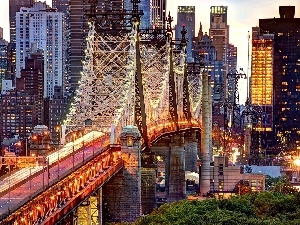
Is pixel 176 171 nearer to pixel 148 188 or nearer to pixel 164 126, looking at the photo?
pixel 164 126

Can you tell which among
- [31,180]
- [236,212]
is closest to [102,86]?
[236,212]

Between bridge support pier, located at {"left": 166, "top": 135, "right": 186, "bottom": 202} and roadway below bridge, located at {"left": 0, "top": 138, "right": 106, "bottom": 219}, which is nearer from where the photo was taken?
roadway below bridge, located at {"left": 0, "top": 138, "right": 106, "bottom": 219}

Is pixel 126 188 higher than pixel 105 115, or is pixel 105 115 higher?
pixel 105 115

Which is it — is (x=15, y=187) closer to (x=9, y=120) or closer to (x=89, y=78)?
(x=89, y=78)

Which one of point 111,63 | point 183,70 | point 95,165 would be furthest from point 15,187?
point 183,70

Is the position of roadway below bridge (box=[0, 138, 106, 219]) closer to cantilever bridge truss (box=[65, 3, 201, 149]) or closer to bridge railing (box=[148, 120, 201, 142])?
cantilever bridge truss (box=[65, 3, 201, 149])

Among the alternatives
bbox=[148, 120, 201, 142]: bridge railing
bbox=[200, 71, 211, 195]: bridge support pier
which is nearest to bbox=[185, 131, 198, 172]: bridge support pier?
bbox=[148, 120, 201, 142]: bridge railing
